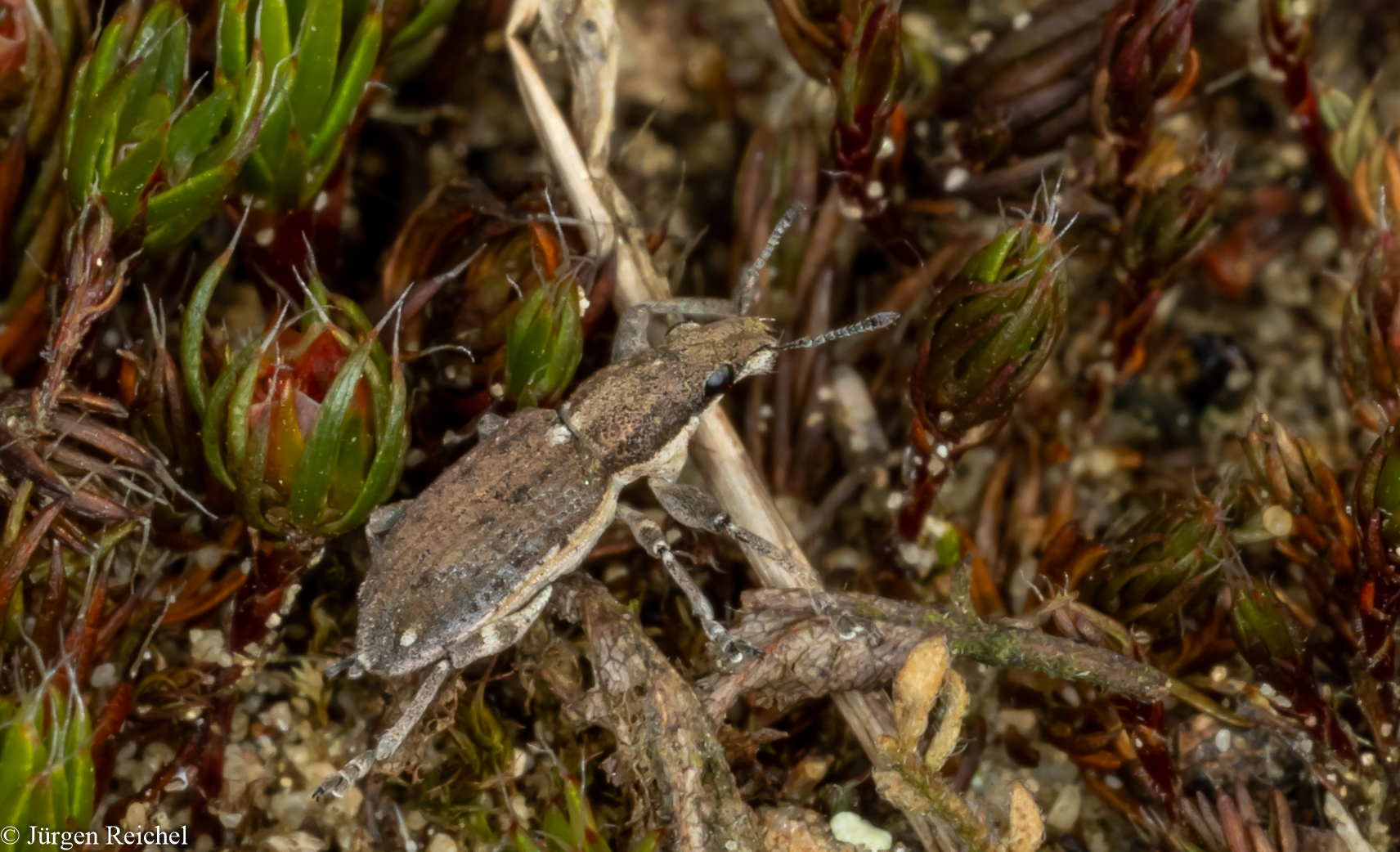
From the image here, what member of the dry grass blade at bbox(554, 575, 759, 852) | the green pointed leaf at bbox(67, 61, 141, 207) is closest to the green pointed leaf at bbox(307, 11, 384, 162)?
the green pointed leaf at bbox(67, 61, 141, 207)

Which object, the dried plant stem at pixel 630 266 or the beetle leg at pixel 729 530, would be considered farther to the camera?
the dried plant stem at pixel 630 266

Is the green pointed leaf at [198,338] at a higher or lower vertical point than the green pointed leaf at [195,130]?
lower

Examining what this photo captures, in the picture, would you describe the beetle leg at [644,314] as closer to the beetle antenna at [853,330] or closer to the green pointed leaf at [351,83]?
the beetle antenna at [853,330]

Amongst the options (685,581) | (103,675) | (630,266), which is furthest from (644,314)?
(103,675)

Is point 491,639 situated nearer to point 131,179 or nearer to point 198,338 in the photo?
point 198,338

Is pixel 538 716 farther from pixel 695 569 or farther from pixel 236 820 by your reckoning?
pixel 236 820

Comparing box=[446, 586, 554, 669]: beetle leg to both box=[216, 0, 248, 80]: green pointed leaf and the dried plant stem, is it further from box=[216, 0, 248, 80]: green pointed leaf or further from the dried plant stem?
box=[216, 0, 248, 80]: green pointed leaf

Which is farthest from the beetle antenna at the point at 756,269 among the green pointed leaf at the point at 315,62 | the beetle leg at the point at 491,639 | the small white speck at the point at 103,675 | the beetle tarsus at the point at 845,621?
the small white speck at the point at 103,675
